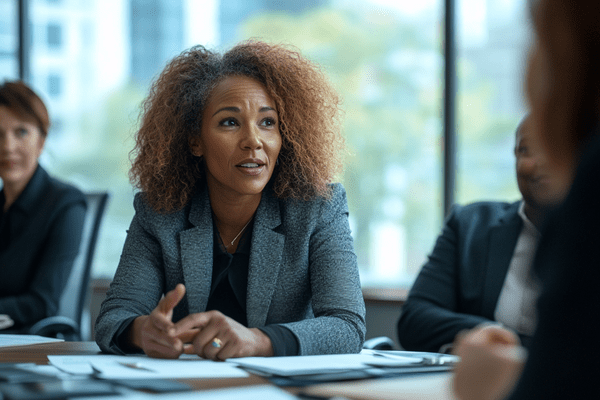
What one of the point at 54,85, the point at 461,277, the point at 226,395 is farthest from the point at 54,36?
the point at 226,395

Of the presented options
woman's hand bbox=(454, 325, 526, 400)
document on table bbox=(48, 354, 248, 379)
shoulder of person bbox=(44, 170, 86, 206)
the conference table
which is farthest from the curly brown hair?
woman's hand bbox=(454, 325, 526, 400)

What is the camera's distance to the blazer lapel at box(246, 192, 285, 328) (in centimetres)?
168

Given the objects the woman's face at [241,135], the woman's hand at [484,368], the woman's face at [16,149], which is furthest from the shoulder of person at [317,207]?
the woman's face at [16,149]

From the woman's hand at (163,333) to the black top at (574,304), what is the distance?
2.73ft

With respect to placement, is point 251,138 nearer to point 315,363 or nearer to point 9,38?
point 315,363

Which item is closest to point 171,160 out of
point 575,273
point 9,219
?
point 9,219

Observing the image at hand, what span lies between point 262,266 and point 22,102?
182cm

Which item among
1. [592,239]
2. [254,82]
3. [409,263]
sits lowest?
[409,263]

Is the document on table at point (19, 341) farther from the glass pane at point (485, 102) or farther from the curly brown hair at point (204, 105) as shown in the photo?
the glass pane at point (485, 102)

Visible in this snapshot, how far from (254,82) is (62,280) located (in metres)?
1.35

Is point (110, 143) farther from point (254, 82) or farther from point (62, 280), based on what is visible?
point (254, 82)

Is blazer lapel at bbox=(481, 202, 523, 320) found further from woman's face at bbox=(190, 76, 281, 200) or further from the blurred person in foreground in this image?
the blurred person in foreground

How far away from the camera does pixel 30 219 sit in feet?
9.04

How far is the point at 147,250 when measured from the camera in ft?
5.66
